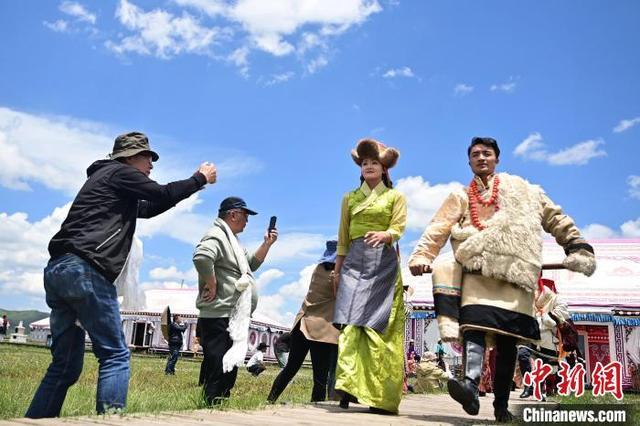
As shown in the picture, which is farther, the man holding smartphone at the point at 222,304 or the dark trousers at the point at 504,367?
the man holding smartphone at the point at 222,304

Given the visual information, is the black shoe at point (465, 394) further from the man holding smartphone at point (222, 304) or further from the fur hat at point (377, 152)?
the fur hat at point (377, 152)

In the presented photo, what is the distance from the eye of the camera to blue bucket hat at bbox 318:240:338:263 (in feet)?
18.8

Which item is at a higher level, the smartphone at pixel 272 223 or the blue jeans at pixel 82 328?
the smartphone at pixel 272 223

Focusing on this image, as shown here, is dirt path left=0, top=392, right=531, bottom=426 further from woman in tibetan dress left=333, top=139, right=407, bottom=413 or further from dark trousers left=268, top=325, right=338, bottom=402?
dark trousers left=268, top=325, right=338, bottom=402

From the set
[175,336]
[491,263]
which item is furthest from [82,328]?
[175,336]

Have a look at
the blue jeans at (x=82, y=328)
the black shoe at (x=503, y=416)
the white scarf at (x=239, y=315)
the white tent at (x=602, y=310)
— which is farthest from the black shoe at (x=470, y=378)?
the white tent at (x=602, y=310)

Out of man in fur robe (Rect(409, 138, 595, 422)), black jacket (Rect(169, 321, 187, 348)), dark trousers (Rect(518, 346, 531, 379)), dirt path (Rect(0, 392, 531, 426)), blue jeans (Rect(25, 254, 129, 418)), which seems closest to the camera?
dirt path (Rect(0, 392, 531, 426))

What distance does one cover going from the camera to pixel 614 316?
710 inches

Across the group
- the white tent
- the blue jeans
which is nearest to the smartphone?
the blue jeans

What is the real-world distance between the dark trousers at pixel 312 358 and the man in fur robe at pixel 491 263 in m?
1.66

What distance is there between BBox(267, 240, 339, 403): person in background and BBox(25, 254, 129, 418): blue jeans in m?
1.98

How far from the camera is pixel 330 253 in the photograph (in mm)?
5914

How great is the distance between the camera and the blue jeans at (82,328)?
3.37 meters

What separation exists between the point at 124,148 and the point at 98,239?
0.76 m
